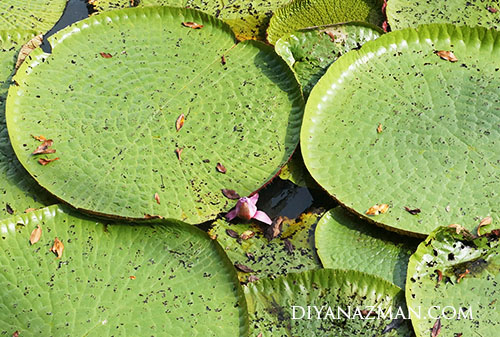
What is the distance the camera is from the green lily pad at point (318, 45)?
130 inches

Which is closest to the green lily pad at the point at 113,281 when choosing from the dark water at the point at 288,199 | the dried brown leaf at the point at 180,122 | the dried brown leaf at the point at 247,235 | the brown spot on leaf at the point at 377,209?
the dried brown leaf at the point at 247,235

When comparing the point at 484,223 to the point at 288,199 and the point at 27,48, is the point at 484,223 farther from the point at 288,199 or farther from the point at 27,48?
the point at 27,48

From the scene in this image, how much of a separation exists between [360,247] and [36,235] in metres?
1.55

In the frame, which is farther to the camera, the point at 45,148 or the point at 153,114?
the point at 153,114

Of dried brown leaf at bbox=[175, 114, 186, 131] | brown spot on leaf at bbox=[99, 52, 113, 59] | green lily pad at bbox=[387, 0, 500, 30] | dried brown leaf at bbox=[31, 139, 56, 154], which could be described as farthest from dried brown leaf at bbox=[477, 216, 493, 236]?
brown spot on leaf at bbox=[99, 52, 113, 59]

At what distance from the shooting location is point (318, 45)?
333 centimetres

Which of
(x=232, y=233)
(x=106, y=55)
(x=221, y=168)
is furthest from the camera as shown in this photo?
(x=106, y=55)

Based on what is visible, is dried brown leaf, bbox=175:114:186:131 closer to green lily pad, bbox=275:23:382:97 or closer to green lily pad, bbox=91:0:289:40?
green lily pad, bbox=275:23:382:97

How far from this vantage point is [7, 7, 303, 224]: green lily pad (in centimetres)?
278

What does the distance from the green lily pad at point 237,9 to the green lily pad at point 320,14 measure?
0.15 meters

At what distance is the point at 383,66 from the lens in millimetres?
3162

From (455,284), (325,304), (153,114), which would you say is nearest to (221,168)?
(153,114)

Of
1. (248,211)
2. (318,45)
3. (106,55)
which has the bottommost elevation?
(248,211)

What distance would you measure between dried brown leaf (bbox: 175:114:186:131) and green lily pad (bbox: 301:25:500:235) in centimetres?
67
